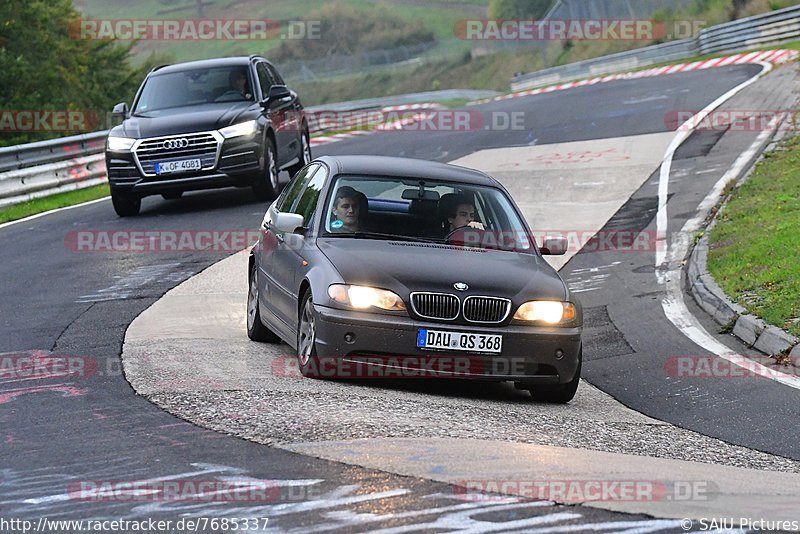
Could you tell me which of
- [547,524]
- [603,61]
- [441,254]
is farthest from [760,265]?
[603,61]

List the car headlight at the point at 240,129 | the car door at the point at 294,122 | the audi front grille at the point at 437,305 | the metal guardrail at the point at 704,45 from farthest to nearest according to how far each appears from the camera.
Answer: the metal guardrail at the point at 704,45 < the car door at the point at 294,122 < the car headlight at the point at 240,129 < the audi front grille at the point at 437,305

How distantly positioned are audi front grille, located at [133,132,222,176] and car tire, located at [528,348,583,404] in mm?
10590

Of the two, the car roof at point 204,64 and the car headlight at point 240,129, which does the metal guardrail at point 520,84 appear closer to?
the car roof at point 204,64

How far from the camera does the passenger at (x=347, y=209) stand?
33.3 feet

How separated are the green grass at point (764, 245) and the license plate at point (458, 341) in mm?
3362

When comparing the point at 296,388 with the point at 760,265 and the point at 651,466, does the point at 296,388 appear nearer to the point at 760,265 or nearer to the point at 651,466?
the point at 651,466

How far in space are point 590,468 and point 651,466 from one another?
0.45 metres

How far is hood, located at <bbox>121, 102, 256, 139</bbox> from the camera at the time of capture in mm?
19203

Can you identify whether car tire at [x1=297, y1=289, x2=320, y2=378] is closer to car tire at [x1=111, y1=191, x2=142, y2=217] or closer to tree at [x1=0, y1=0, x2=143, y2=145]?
car tire at [x1=111, y1=191, x2=142, y2=217]

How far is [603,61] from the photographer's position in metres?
51.6

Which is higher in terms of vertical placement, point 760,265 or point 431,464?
point 431,464

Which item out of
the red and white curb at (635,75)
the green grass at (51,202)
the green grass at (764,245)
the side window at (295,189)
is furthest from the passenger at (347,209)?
the red and white curb at (635,75)

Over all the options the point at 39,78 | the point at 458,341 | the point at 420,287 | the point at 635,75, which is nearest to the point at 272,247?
the point at 420,287

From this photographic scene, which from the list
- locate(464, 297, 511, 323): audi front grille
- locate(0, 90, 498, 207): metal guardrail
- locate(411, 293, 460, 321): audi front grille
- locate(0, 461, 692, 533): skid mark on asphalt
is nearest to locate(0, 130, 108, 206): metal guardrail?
locate(0, 90, 498, 207): metal guardrail
